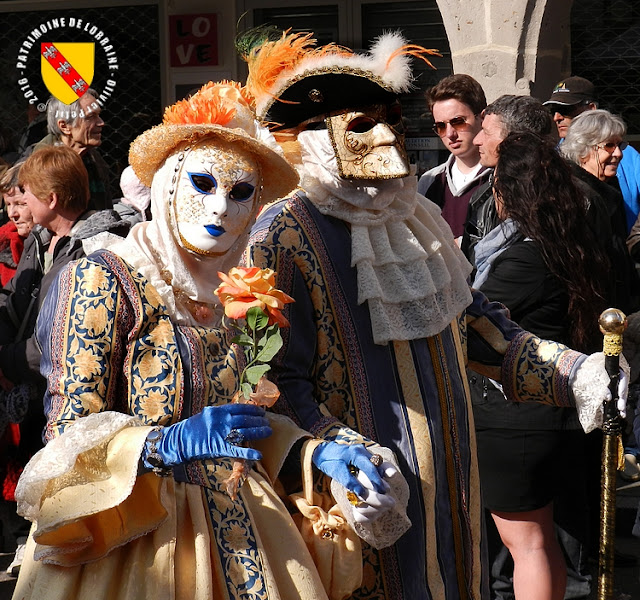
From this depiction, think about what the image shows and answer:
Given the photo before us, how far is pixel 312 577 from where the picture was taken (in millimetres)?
2369

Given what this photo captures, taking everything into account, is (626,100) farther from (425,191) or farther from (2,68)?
(2,68)

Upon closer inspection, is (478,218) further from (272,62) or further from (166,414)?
(166,414)

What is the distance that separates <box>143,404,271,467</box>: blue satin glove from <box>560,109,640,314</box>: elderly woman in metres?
2.04

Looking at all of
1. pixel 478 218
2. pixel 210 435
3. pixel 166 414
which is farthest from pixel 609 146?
pixel 210 435

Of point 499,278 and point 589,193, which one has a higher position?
point 589,193

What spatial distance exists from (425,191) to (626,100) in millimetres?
2993

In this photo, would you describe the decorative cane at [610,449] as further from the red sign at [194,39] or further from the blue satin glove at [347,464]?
the red sign at [194,39]

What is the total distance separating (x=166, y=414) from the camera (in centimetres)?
233

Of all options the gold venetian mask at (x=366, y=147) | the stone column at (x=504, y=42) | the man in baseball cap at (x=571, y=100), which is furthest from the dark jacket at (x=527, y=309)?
the stone column at (x=504, y=42)

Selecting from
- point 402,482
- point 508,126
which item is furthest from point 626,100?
point 402,482

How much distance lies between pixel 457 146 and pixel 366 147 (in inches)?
89.1

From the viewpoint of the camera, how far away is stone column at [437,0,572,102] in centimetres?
615

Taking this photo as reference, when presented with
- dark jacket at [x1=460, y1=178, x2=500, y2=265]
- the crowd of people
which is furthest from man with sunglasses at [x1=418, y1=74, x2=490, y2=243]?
the crowd of people

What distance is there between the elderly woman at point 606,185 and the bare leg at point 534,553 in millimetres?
821
